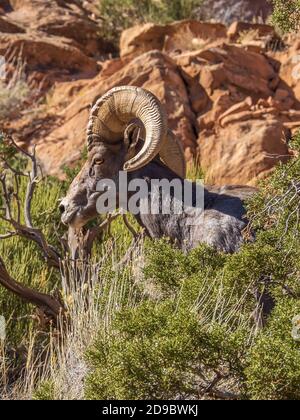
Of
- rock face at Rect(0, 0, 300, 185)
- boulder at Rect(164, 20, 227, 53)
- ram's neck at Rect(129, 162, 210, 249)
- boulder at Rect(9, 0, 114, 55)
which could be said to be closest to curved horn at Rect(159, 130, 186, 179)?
ram's neck at Rect(129, 162, 210, 249)

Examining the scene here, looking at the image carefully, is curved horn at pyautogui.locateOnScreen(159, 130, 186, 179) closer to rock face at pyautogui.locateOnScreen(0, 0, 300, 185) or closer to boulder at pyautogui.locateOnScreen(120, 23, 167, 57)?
rock face at pyautogui.locateOnScreen(0, 0, 300, 185)

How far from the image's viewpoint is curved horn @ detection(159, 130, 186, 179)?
11195 millimetres

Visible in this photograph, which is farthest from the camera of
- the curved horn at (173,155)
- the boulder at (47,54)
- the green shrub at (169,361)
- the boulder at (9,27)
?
the boulder at (9,27)

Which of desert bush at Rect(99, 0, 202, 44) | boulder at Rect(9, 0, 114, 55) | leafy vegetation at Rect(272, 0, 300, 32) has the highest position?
desert bush at Rect(99, 0, 202, 44)

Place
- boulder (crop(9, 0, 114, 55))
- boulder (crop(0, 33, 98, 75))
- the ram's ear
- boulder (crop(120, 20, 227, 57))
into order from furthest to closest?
boulder (crop(9, 0, 114, 55))
boulder (crop(0, 33, 98, 75))
boulder (crop(120, 20, 227, 57))
the ram's ear

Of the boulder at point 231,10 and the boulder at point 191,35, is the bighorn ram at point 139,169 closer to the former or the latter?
the boulder at point 191,35

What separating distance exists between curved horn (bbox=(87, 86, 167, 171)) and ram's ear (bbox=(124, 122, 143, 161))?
0.09m

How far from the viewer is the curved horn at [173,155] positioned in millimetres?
11195

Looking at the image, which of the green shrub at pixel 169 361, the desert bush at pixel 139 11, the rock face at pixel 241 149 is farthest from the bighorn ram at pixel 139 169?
the desert bush at pixel 139 11

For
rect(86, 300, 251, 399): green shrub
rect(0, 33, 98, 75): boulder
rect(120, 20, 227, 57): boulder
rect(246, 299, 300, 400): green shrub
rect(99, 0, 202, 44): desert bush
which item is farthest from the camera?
rect(99, 0, 202, 44): desert bush

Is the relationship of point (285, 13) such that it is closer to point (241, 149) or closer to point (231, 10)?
point (241, 149)

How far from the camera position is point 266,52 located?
1853cm

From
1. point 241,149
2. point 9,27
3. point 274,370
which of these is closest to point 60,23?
point 9,27

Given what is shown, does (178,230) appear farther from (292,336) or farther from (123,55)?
(123,55)
